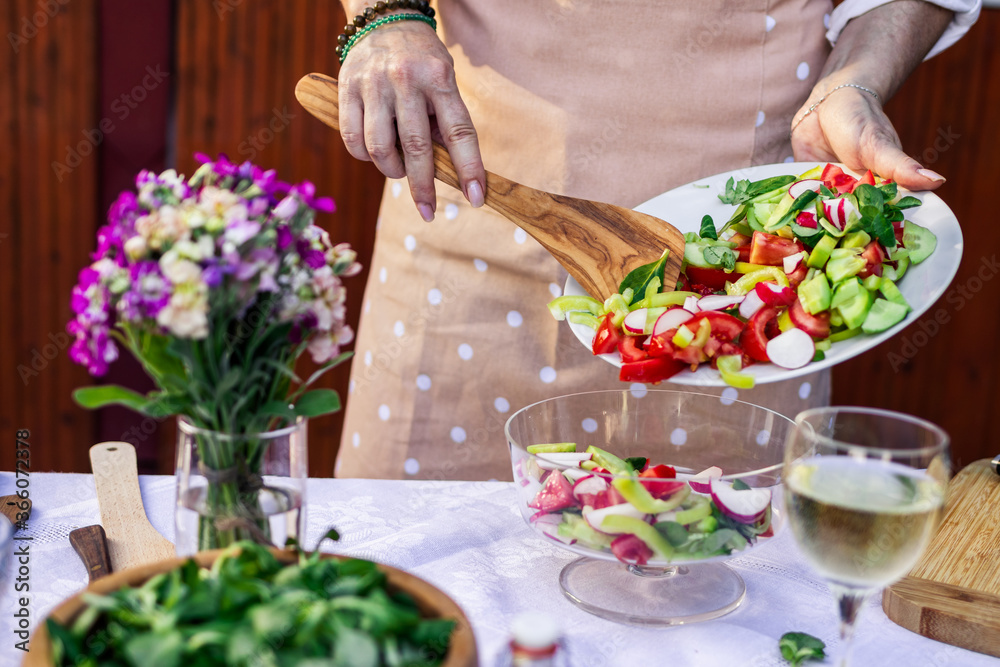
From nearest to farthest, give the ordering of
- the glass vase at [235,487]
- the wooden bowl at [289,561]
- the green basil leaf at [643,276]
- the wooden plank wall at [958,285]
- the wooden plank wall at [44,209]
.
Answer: the wooden bowl at [289,561] < the glass vase at [235,487] < the green basil leaf at [643,276] < the wooden plank wall at [44,209] < the wooden plank wall at [958,285]

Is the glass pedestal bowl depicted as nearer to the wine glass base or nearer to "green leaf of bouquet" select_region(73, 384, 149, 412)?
the wine glass base

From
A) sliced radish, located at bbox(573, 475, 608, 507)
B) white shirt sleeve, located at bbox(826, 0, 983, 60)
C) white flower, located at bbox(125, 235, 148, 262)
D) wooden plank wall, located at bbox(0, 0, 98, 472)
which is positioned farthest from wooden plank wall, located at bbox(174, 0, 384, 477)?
white flower, located at bbox(125, 235, 148, 262)

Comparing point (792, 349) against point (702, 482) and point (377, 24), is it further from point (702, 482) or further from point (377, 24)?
point (377, 24)

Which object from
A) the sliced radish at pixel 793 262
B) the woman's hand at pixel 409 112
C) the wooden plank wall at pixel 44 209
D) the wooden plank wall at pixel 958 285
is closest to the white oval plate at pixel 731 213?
the sliced radish at pixel 793 262

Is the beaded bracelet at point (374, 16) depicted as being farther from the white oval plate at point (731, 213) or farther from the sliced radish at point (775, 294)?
the sliced radish at point (775, 294)

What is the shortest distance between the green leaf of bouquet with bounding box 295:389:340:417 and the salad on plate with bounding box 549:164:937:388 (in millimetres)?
354

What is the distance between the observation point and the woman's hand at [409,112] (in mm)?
1071

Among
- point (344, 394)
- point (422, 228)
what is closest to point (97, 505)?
point (422, 228)

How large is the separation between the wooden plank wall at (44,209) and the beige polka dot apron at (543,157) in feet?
4.16

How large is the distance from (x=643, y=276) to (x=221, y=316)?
0.57m

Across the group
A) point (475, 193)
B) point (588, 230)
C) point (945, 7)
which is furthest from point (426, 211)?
→ point (945, 7)

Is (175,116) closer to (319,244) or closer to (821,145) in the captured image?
(821,145)

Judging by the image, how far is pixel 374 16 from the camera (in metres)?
1.17

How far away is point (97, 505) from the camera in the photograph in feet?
3.11
